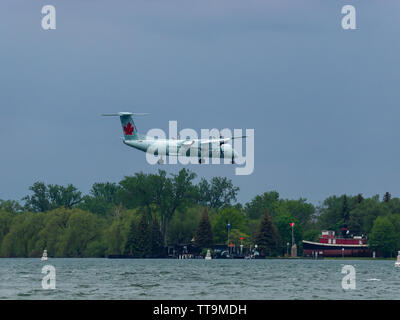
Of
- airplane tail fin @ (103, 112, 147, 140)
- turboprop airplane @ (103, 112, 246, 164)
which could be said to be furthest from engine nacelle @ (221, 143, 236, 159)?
airplane tail fin @ (103, 112, 147, 140)

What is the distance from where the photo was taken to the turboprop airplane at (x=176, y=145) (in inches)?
4683

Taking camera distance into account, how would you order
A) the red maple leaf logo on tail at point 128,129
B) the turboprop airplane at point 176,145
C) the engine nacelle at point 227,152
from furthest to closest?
the red maple leaf logo on tail at point 128,129
the engine nacelle at point 227,152
the turboprop airplane at point 176,145

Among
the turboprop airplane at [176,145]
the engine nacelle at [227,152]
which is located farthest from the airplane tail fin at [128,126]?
the engine nacelle at [227,152]

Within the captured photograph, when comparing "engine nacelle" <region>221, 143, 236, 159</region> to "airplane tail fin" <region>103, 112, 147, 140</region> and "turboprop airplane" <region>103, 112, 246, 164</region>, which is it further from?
"airplane tail fin" <region>103, 112, 147, 140</region>

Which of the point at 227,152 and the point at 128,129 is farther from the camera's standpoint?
the point at 128,129

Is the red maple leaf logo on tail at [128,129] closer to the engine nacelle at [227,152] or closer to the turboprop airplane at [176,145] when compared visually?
the turboprop airplane at [176,145]

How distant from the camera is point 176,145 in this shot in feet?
389

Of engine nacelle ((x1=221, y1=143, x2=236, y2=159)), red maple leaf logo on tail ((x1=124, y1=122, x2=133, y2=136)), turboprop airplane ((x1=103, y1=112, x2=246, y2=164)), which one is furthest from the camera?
red maple leaf logo on tail ((x1=124, y1=122, x2=133, y2=136))

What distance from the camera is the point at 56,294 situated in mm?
75562

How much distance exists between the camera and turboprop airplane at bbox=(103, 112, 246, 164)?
119m

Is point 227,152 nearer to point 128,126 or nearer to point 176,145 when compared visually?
point 176,145

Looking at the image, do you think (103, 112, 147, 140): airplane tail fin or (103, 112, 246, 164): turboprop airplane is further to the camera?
(103, 112, 147, 140): airplane tail fin

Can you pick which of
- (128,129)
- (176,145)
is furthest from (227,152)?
(128,129)
